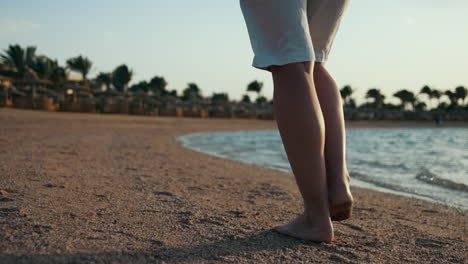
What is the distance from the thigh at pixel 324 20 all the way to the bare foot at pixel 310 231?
71 centimetres

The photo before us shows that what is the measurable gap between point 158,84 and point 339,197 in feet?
220

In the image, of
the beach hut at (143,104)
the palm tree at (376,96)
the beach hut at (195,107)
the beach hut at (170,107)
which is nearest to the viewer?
the beach hut at (143,104)

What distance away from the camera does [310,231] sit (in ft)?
4.66

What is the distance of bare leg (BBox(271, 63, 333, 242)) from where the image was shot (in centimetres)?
134

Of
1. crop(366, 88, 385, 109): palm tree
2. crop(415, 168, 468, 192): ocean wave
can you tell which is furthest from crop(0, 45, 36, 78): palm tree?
crop(366, 88, 385, 109): palm tree

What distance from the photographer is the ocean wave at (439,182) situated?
405cm

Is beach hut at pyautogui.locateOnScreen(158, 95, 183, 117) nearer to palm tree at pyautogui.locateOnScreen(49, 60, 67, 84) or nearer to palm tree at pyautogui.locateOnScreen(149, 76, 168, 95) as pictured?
palm tree at pyautogui.locateOnScreen(49, 60, 67, 84)

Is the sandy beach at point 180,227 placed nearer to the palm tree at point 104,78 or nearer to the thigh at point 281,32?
the thigh at point 281,32

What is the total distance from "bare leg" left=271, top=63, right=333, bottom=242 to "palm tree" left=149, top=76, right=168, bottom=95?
66.6 meters

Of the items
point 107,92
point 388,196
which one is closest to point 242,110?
point 107,92

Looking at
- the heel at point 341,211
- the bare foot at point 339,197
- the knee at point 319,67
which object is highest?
the knee at point 319,67

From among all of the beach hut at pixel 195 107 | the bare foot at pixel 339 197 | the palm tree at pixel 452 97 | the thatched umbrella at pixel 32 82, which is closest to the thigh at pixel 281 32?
the bare foot at pixel 339 197

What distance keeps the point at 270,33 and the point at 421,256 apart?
3.15 feet

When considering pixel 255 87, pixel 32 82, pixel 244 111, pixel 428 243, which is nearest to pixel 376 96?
pixel 255 87
